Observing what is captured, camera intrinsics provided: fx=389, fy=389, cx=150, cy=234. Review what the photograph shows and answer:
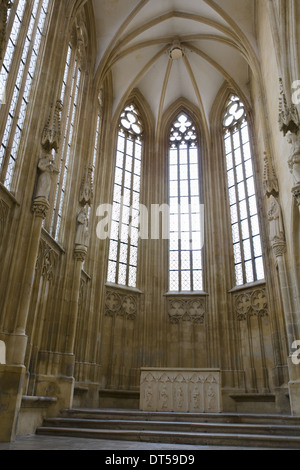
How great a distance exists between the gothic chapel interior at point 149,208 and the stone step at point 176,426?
82 cm

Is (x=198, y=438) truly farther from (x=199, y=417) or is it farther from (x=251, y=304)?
(x=251, y=304)

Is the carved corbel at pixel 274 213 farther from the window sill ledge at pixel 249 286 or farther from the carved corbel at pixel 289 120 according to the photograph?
the window sill ledge at pixel 249 286

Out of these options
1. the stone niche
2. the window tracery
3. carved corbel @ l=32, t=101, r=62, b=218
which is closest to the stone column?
the window tracery

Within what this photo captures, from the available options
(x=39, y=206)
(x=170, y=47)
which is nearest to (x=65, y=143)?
(x=39, y=206)

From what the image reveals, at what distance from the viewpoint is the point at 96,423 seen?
8508 mm

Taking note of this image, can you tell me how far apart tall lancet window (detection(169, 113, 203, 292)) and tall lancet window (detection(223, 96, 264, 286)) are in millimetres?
1660

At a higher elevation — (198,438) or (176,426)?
(176,426)

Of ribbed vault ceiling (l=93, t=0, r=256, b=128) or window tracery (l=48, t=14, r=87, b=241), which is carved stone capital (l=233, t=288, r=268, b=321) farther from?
ribbed vault ceiling (l=93, t=0, r=256, b=128)

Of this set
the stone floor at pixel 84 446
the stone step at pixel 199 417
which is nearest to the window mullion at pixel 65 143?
the stone step at pixel 199 417

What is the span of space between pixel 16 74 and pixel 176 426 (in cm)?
895

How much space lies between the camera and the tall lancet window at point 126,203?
1656cm

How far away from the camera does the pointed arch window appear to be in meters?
9.03

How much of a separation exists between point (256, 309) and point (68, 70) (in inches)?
440

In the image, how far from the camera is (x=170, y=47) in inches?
720
